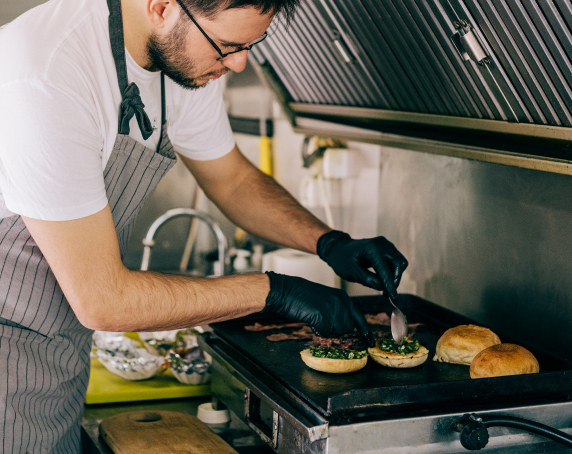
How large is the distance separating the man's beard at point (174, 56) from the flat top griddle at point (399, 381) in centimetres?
70

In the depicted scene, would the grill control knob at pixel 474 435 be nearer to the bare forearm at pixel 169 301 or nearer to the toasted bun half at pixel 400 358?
the toasted bun half at pixel 400 358

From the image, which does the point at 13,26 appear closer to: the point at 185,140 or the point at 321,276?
the point at 185,140

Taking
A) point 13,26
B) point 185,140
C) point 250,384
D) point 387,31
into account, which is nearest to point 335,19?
point 387,31

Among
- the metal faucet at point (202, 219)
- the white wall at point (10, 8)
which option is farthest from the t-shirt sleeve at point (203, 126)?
the white wall at point (10, 8)

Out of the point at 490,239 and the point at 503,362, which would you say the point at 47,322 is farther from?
the point at 490,239

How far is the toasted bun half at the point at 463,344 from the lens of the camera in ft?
5.11

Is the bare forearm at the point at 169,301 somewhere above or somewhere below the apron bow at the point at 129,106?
below

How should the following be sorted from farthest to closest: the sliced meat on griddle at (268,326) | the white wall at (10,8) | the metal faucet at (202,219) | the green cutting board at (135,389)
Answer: the metal faucet at (202,219), the white wall at (10,8), the green cutting board at (135,389), the sliced meat on griddle at (268,326)

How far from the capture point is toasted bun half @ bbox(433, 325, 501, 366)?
156 cm

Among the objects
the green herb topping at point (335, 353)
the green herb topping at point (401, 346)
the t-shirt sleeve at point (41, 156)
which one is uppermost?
the t-shirt sleeve at point (41, 156)

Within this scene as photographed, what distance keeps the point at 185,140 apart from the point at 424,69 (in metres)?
0.74

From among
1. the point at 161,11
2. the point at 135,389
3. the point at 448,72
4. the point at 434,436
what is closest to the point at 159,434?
the point at 135,389

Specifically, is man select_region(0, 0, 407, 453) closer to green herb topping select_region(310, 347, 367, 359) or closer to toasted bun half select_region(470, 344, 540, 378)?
green herb topping select_region(310, 347, 367, 359)

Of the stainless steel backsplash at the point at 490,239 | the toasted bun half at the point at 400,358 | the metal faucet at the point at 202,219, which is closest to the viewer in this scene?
the toasted bun half at the point at 400,358
